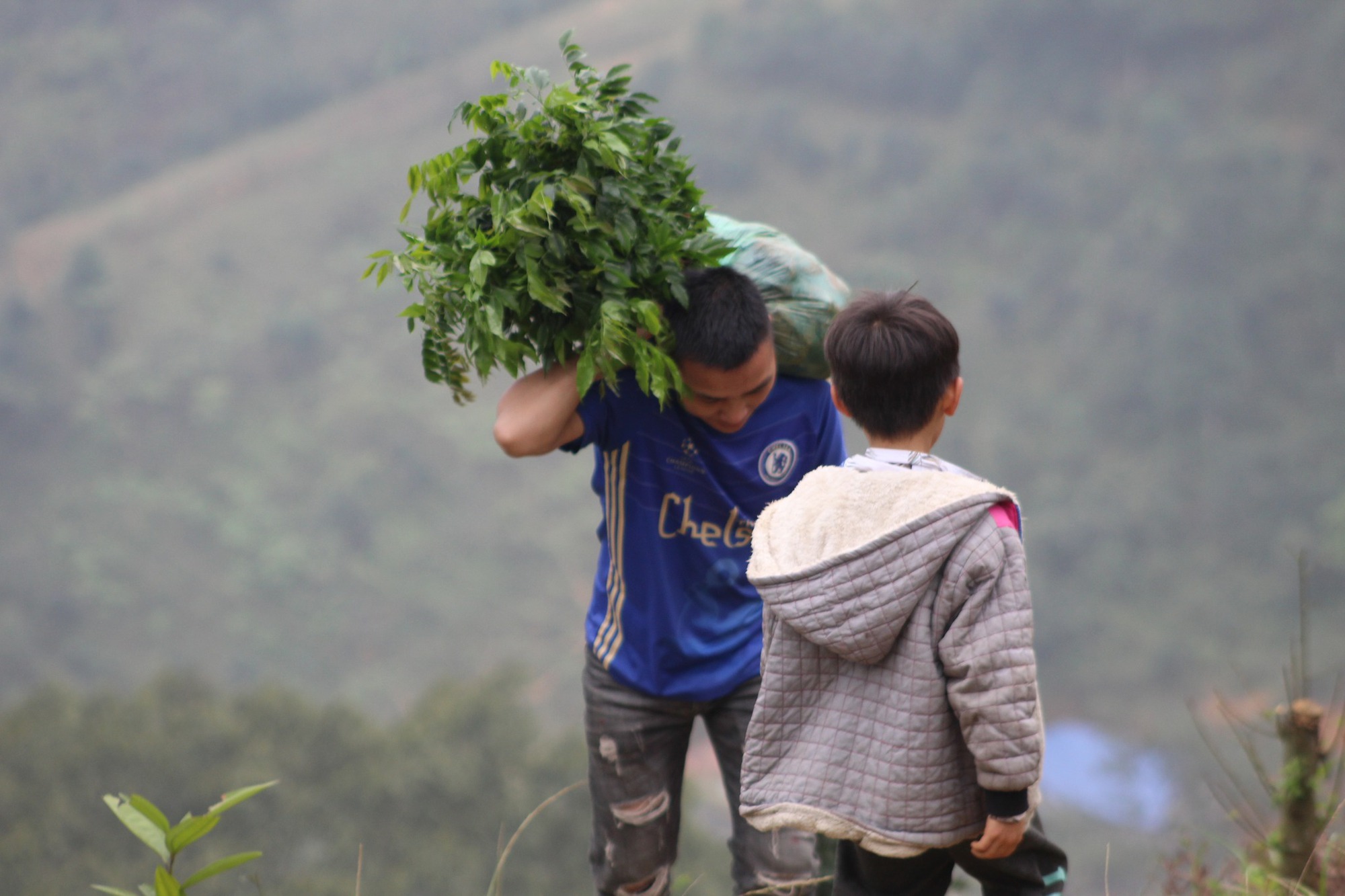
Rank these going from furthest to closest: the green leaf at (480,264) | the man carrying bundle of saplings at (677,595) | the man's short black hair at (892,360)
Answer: the man carrying bundle of saplings at (677,595) < the green leaf at (480,264) < the man's short black hair at (892,360)

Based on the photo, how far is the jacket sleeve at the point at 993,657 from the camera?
52.0 inches

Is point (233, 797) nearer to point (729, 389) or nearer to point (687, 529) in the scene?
point (687, 529)

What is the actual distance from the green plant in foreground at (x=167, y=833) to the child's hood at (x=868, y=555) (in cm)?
79

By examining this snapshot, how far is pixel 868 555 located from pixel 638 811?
0.91 meters

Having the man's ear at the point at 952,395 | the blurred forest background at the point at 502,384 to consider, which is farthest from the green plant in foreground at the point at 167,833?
the blurred forest background at the point at 502,384

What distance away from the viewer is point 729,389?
6.30ft

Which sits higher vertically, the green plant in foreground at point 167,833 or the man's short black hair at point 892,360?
the man's short black hair at point 892,360

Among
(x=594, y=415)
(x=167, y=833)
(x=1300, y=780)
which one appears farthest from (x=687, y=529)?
(x=1300, y=780)

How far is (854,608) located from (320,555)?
1068 inches

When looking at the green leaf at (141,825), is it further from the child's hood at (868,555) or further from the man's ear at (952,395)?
the man's ear at (952,395)

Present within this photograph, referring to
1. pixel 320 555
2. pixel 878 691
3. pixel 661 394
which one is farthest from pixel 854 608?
pixel 320 555

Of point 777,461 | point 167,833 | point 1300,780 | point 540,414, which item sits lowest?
point 1300,780

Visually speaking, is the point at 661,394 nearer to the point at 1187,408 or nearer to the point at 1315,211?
the point at 1187,408

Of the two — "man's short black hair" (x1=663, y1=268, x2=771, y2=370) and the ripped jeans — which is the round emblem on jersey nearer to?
"man's short black hair" (x1=663, y1=268, x2=771, y2=370)
